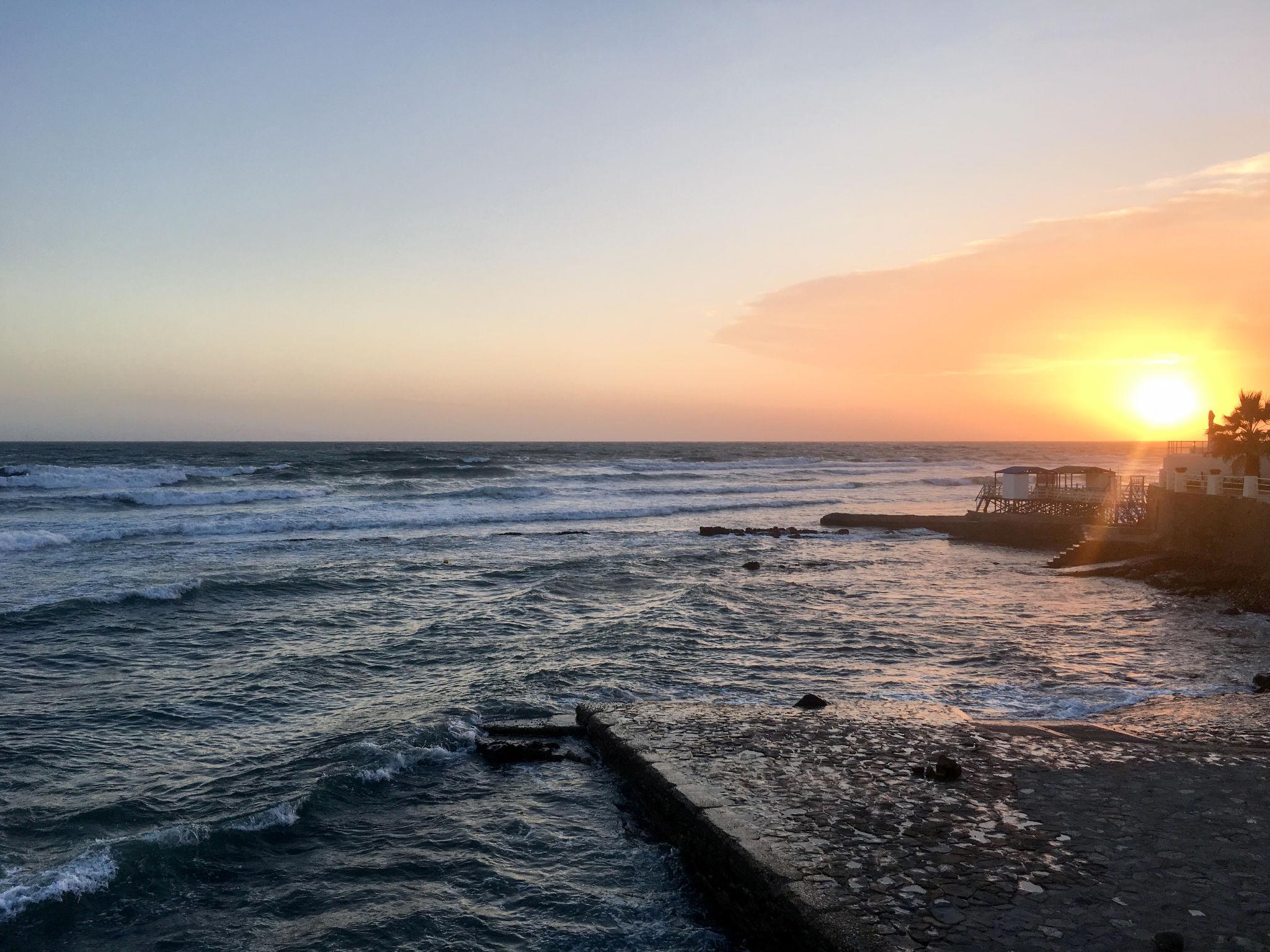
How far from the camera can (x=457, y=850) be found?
26.6 ft

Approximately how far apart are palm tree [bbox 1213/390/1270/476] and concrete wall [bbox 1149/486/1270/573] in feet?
5.99

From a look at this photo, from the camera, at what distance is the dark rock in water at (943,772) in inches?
325

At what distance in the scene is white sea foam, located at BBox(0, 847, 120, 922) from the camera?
6930 millimetres

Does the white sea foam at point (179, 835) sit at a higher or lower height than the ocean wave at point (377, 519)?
lower

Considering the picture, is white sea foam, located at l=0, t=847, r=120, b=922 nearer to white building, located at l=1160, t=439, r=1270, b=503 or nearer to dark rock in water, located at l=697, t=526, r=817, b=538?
white building, located at l=1160, t=439, r=1270, b=503

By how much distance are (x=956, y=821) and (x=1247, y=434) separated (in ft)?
80.0

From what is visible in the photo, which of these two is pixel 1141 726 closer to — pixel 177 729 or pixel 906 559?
pixel 177 729

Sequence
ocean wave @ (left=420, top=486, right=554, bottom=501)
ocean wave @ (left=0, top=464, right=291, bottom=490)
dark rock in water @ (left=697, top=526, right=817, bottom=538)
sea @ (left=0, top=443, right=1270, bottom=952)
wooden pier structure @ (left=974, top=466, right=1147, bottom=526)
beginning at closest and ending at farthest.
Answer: sea @ (left=0, top=443, right=1270, bottom=952), wooden pier structure @ (left=974, top=466, right=1147, bottom=526), dark rock in water @ (left=697, top=526, right=817, bottom=538), ocean wave @ (left=420, top=486, right=554, bottom=501), ocean wave @ (left=0, top=464, right=291, bottom=490)

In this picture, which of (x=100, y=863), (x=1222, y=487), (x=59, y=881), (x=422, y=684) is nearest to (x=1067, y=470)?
(x=1222, y=487)

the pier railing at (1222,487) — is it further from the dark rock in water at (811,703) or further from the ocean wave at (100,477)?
the ocean wave at (100,477)

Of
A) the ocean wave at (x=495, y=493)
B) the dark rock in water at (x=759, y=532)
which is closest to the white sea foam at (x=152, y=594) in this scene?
the dark rock in water at (x=759, y=532)

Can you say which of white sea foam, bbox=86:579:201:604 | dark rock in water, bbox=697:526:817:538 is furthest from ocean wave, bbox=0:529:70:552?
dark rock in water, bbox=697:526:817:538

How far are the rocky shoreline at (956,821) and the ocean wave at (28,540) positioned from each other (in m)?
27.1

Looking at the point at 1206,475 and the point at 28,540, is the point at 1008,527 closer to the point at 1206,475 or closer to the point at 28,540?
the point at 1206,475
